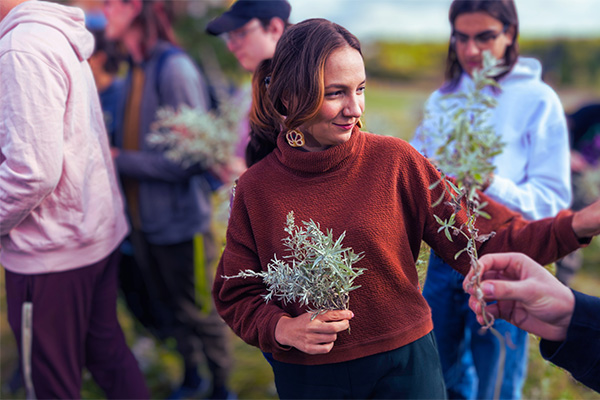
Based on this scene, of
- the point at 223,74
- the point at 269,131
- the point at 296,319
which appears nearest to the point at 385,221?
the point at 296,319

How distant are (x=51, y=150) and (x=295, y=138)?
1.04m

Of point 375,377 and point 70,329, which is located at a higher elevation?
point 375,377

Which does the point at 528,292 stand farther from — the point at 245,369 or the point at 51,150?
the point at 245,369


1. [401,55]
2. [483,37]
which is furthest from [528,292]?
[401,55]

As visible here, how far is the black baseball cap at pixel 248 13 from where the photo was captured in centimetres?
263

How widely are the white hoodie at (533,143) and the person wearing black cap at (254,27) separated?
2.78ft

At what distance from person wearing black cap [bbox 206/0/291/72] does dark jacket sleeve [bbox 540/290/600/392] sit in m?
1.72

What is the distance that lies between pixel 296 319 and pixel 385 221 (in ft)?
1.42

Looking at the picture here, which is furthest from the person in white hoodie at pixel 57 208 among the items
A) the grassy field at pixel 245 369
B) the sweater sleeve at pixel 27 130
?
the grassy field at pixel 245 369

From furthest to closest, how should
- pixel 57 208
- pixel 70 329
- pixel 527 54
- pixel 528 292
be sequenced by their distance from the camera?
pixel 527 54 < pixel 70 329 < pixel 57 208 < pixel 528 292

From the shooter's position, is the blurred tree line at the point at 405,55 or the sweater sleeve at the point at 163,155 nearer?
the sweater sleeve at the point at 163,155

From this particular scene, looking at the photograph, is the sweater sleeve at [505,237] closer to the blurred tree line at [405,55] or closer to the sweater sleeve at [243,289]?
the sweater sleeve at [243,289]

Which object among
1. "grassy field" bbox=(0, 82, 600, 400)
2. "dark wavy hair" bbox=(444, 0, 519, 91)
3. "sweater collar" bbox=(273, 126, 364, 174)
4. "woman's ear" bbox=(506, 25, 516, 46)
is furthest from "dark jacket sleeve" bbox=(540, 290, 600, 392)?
"woman's ear" bbox=(506, 25, 516, 46)

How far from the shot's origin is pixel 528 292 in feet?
5.18
